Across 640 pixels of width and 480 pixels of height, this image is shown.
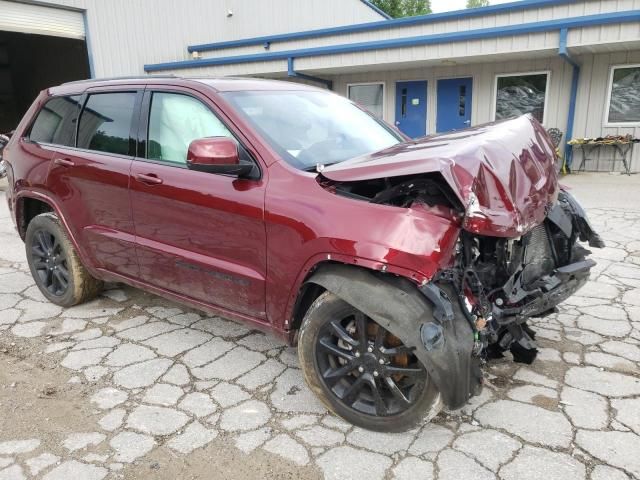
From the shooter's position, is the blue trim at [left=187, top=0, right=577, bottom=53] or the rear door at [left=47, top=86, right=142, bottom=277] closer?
the rear door at [left=47, top=86, right=142, bottom=277]

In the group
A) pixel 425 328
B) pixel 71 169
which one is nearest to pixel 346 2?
pixel 71 169

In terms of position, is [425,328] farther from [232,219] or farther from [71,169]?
[71,169]

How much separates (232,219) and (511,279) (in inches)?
62.0

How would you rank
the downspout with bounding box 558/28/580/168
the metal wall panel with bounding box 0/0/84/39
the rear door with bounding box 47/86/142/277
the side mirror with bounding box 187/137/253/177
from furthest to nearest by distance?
the metal wall panel with bounding box 0/0/84/39 < the downspout with bounding box 558/28/580/168 < the rear door with bounding box 47/86/142/277 < the side mirror with bounding box 187/137/253/177

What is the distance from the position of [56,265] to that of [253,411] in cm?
Answer: 248

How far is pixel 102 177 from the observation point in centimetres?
354

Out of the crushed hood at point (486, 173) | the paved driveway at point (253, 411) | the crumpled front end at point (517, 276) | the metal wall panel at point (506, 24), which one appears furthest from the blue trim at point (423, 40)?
the crushed hood at point (486, 173)

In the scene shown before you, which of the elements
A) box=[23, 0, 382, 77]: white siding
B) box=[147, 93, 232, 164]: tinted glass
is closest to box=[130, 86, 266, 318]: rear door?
box=[147, 93, 232, 164]: tinted glass

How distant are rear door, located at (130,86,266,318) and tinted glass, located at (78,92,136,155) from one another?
198 millimetres

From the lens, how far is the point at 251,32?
19250 millimetres

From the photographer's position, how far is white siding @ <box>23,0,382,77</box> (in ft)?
45.6

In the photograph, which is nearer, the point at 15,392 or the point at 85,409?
the point at 85,409

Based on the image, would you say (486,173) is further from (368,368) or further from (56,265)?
(56,265)

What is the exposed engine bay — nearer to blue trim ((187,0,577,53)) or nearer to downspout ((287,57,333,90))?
blue trim ((187,0,577,53))
